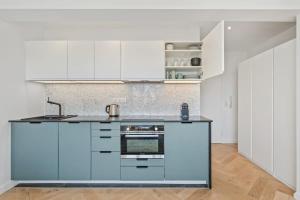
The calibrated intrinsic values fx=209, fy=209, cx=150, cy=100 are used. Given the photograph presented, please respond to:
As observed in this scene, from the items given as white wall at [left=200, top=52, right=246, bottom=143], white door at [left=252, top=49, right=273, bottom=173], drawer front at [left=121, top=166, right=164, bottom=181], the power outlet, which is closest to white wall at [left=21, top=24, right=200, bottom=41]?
the power outlet

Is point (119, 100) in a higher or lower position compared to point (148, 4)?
lower

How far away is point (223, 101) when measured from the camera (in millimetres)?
5852

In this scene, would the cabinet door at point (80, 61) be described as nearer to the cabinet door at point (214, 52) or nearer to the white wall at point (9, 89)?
the white wall at point (9, 89)

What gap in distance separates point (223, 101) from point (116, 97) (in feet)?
11.1

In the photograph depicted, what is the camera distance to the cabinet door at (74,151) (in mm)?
2941

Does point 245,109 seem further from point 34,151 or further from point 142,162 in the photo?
point 34,151

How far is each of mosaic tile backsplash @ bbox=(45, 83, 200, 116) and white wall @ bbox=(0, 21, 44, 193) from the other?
0.56 m

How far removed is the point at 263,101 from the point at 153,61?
2.01 m

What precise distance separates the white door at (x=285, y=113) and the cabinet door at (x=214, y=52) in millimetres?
1129

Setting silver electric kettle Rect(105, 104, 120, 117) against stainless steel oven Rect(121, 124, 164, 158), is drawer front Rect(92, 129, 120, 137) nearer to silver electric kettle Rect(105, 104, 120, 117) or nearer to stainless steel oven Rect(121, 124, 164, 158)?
stainless steel oven Rect(121, 124, 164, 158)

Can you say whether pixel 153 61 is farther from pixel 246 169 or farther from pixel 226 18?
pixel 246 169

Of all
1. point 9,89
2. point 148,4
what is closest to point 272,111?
point 148,4

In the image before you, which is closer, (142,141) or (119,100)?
(142,141)

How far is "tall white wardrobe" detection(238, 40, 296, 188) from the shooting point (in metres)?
2.90
